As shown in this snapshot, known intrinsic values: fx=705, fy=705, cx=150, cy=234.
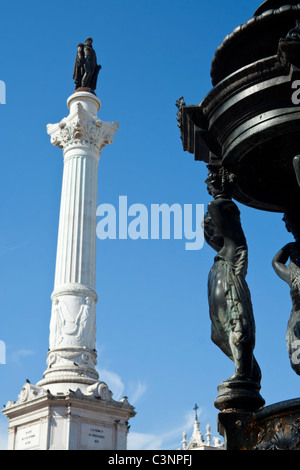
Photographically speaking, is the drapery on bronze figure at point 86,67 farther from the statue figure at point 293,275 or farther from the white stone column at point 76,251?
the statue figure at point 293,275

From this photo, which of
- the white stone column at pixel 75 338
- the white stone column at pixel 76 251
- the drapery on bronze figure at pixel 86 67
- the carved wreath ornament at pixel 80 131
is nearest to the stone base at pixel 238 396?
the white stone column at pixel 75 338

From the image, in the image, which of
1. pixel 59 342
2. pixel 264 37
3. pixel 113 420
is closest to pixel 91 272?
pixel 59 342

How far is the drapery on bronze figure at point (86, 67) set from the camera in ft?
100

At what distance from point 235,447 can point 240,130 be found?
2607 mm

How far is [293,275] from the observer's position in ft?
21.0

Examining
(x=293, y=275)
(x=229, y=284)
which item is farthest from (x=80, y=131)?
(x=229, y=284)

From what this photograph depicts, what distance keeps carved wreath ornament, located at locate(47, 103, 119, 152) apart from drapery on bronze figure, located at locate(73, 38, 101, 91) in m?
1.89

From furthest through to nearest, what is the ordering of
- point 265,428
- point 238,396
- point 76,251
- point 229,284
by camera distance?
point 76,251 < point 229,284 < point 238,396 < point 265,428

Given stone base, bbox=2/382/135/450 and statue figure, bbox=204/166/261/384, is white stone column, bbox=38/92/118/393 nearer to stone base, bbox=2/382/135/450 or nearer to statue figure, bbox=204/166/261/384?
stone base, bbox=2/382/135/450

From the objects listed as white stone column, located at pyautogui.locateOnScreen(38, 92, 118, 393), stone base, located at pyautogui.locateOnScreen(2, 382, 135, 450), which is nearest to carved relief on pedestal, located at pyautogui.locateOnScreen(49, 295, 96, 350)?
white stone column, located at pyautogui.locateOnScreen(38, 92, 118, 393)

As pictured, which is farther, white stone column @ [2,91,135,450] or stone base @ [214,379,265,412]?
white stone column @ [2,91,135,450]

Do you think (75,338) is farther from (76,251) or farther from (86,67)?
(86,67)

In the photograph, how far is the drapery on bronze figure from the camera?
30.5 metres

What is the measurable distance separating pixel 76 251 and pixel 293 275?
20174 millimetres
